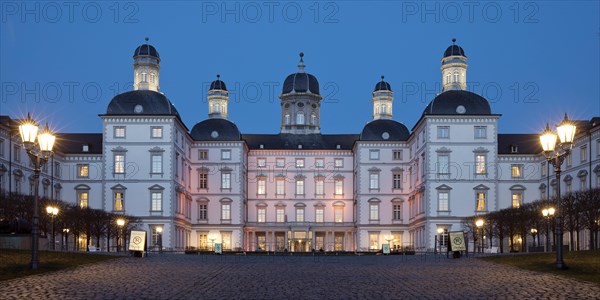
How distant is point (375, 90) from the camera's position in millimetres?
109500

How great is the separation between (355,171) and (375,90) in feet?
45.8

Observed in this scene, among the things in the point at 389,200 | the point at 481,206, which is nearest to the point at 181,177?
the point at 389,200

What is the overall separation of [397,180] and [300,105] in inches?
857

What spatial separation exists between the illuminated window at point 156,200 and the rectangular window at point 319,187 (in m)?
25.8

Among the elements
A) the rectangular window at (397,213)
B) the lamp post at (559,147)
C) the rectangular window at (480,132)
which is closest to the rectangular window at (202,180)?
the rectangular window at (397,213)

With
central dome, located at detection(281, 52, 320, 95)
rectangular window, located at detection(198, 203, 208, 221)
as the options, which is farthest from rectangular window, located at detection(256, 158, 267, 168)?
central dome, located at detection(281, 52, 320, 95)

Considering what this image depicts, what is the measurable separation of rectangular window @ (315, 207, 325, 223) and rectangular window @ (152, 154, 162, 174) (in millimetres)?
26259

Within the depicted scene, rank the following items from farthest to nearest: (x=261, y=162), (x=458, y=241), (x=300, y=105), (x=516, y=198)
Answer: (x=300, y=105) < (x=261, y=162) < (x=516, y=198) < (x=458, y=241)

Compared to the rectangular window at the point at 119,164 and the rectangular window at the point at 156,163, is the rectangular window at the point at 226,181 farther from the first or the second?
the rectangular window at the point at 119,164

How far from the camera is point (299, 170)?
338 ft

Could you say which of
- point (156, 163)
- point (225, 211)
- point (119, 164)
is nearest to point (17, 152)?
point (119, 164)

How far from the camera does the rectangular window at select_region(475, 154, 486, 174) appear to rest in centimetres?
8212

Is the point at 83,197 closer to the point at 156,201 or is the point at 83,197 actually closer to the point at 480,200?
the point at 156,201

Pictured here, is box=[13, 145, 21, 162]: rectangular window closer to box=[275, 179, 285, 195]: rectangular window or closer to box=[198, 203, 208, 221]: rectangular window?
box=[198, 203, 208, 221]: rectangular window
